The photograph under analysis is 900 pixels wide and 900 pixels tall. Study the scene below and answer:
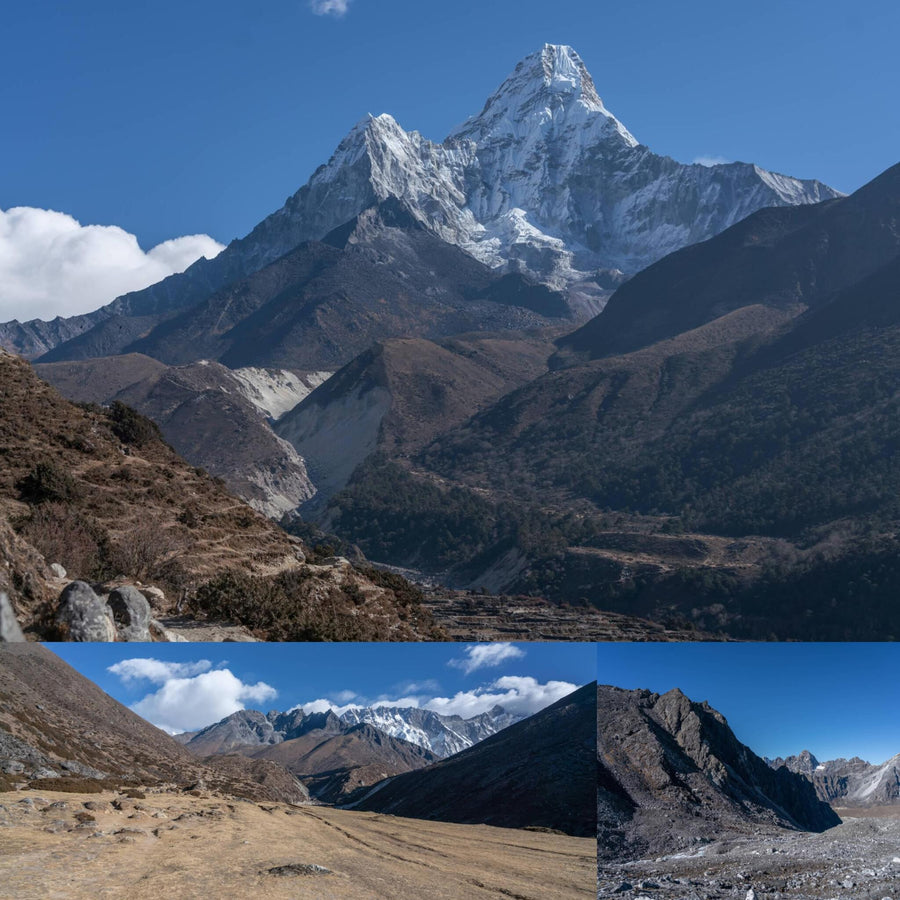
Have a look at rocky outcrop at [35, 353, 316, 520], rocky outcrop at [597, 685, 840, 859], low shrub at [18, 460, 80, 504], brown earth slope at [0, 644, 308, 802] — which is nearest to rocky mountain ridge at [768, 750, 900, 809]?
rocky outcrop at [597, 685, 840, 859]

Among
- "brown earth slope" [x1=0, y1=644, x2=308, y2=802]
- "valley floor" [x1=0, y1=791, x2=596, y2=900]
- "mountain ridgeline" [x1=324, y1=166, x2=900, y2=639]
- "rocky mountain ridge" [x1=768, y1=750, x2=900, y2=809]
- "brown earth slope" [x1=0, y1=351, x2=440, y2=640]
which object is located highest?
"mountain ridgeline" [x1=324, y1=166, x2=900, y2=639]

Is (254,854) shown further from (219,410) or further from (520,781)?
(219,410)

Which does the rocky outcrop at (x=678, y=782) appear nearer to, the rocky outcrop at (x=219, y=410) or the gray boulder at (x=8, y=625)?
the gray boulder at (x=8, y=625)

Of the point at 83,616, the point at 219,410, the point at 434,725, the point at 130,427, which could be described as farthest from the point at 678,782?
the point at 219,410

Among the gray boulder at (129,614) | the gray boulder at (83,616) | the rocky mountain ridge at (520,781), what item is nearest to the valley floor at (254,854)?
the rocky mountain ridge at (520,781)

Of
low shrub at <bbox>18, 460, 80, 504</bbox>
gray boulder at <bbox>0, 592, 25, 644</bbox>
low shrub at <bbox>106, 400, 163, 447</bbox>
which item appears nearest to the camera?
gray boulder at <bbox>0, 592, 25, 644</bbox>

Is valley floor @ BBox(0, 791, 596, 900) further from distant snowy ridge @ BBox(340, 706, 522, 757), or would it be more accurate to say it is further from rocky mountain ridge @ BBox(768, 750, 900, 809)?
rocky mountain ridge @ BBox(768, 750, 900, 809)
